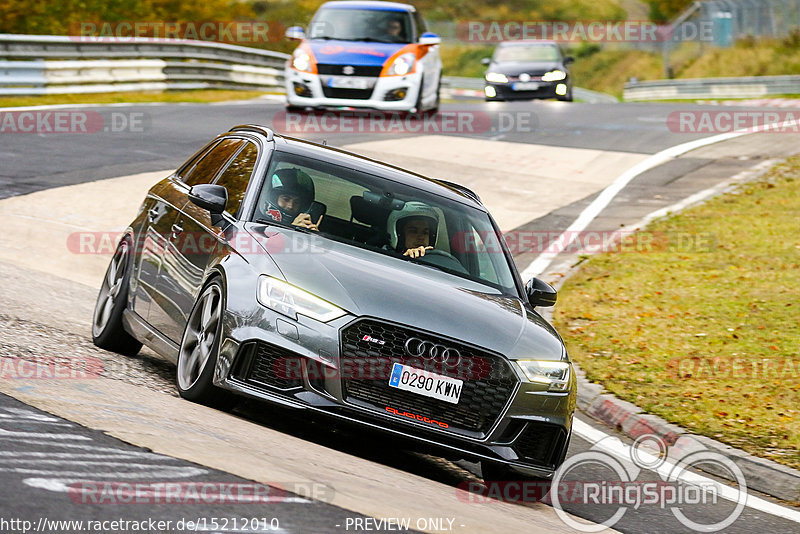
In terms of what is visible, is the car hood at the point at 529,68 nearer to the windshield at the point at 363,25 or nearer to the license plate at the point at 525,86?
the license plate at the point at 525,86

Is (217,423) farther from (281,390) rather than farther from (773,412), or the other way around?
(773,412)

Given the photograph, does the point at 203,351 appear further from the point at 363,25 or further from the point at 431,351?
the point at 363,25

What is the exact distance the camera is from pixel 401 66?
22.6 meters

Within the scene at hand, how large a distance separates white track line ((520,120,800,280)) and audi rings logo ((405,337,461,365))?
22.6 ft

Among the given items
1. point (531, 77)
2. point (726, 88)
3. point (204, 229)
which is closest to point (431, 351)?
point (204, 229)

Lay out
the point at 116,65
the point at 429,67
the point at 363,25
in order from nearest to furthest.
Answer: the point at 363,25 → the point at 429,67 → the point at 116,65

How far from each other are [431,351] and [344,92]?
54.0 ft

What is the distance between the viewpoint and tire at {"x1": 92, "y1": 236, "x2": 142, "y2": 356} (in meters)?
8.57

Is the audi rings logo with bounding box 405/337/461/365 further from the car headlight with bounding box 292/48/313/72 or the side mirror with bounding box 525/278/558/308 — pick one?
the car headlight with bounding box 292/48/313/72
